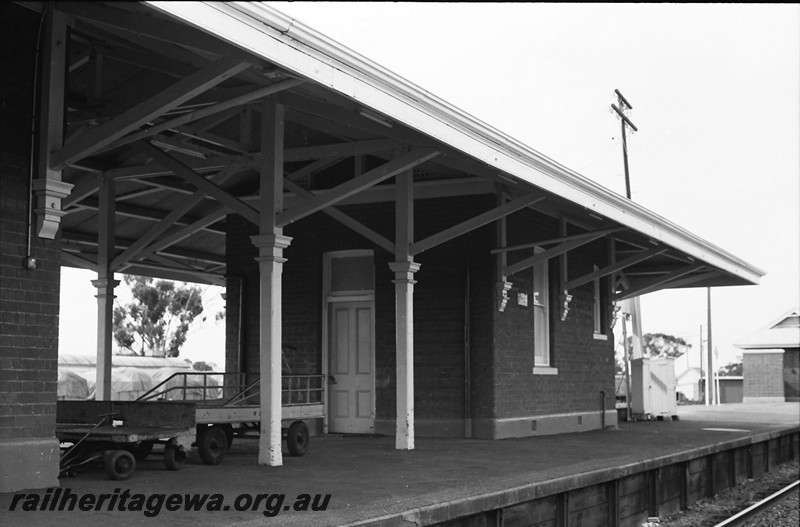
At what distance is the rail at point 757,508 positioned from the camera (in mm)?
11000

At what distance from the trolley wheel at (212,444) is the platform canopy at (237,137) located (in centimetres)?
224

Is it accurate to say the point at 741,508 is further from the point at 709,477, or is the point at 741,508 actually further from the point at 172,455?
the point at 172,455

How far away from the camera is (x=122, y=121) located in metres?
7.81

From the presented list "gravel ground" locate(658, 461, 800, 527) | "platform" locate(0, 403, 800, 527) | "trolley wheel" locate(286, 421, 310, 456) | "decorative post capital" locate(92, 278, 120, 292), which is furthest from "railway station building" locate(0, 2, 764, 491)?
"gravel ground" locate(658, 461, 800, 527)

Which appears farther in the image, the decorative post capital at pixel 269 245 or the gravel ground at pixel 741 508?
the gravel ground at pixel 741 508

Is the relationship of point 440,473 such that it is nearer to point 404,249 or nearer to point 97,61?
point 404,249

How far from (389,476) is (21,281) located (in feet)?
11.8

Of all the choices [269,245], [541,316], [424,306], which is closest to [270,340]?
[269,245]

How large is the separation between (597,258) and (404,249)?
8.45 m

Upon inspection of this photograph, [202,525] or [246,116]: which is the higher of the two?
[246,116]

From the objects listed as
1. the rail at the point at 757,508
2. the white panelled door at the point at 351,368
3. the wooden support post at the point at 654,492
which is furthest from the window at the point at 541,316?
the wooden support post at the point at 654,492

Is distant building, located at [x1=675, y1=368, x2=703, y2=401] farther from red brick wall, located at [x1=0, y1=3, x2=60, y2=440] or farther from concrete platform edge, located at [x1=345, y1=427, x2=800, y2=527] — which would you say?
red brick wall, located at [x1=0, y1=3, x2=60, y2=440]

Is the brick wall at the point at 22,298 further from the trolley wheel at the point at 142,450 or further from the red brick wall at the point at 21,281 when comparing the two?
the trolley wheel at the point at 142,450

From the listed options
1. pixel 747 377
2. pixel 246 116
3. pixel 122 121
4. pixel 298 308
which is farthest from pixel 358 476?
pixel 747 377
